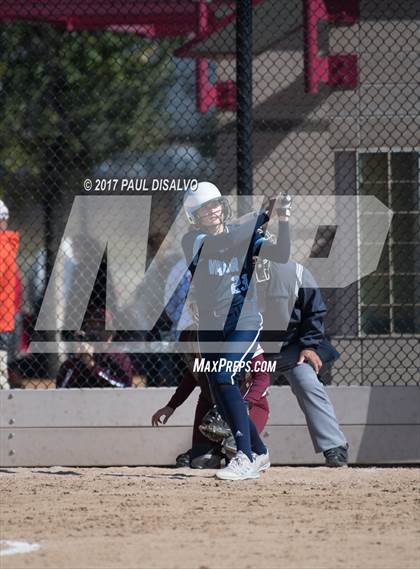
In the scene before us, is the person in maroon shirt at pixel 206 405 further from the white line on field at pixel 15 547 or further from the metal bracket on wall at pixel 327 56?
the metal bracket on wall at pixel 327 56

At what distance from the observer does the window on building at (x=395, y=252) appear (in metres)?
10.3

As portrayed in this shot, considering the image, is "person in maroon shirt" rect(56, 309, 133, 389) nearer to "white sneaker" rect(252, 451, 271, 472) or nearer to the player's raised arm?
"white sneaker" rect(252, 451, 271, 472)

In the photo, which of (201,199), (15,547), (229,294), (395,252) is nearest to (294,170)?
(395,252)

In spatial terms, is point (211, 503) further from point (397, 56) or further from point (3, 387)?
point (397, 56)

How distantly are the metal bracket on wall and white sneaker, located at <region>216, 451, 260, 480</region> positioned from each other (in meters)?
4.19

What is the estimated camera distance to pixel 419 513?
630 cm

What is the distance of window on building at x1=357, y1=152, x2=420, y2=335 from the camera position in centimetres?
1032

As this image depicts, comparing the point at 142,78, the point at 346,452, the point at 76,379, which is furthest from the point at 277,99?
the point at 142,78

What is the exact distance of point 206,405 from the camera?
8.12 m

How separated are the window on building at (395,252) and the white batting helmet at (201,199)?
2.74 meters

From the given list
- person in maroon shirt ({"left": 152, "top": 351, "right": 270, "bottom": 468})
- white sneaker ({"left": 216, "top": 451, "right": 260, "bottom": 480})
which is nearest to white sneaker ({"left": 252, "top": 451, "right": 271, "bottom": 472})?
white sneaker ({"left": 216, "top": 451, "right": 260, "bottom": 480})

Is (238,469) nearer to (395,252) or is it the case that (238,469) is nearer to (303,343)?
(303,343)

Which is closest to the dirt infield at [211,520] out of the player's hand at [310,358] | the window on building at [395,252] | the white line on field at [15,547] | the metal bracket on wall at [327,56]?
the white line on field at [15,547]

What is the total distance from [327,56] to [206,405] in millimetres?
4096
